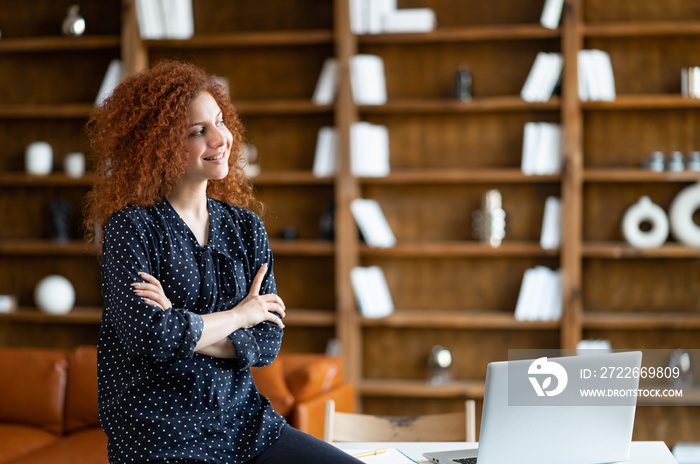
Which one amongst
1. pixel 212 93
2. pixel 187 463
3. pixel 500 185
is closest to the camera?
pixel 187 463

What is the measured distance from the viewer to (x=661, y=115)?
12.5 feet

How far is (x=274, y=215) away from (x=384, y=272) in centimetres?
68

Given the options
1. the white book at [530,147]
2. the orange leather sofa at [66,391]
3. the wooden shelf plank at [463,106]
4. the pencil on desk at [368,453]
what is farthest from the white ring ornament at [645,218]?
the pencil on desk at [368,453]

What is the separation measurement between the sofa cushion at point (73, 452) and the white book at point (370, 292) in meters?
1.41

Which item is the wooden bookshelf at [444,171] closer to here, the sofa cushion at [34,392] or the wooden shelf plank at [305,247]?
the wooden shelf plank at [305,247]

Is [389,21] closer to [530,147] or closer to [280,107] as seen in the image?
[280,107]

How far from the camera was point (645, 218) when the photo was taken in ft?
12.3

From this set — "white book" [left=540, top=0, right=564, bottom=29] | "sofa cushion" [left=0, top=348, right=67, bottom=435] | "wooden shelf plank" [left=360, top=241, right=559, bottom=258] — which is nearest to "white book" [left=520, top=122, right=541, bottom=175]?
"wooden shelf plank" [left=360, top=241, right=559, bottom=258]

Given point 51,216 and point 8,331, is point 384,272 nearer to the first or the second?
point 51,216

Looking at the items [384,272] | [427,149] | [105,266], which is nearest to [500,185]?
[427,149]

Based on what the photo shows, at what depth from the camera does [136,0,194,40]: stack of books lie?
12.7 feet

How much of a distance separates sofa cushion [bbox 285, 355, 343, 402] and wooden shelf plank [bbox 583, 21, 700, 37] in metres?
2.05

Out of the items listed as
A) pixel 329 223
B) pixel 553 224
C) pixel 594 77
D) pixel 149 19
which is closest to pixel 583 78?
pixel 594 77

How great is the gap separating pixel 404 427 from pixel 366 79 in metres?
2.14
